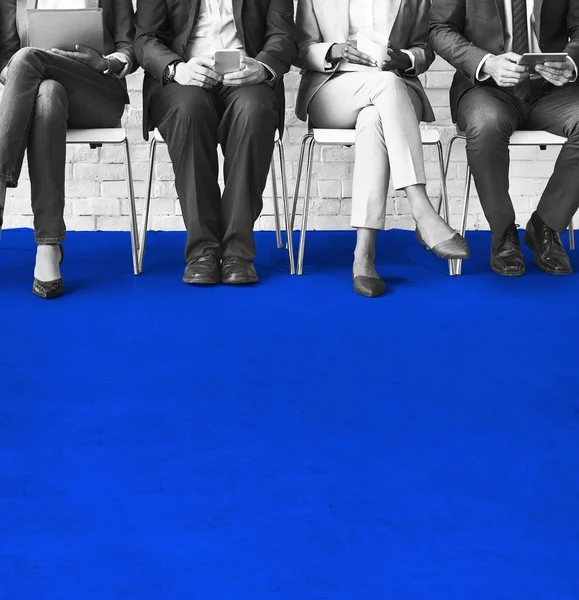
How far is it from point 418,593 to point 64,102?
6.60ft

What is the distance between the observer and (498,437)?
4.92ft

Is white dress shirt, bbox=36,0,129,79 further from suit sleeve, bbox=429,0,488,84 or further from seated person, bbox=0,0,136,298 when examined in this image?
suit sleeve, bbox=429,0,488,84

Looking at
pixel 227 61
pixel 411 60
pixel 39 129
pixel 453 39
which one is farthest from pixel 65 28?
pixel 453 39

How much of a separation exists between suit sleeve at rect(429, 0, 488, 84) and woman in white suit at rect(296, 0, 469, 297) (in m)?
0.04

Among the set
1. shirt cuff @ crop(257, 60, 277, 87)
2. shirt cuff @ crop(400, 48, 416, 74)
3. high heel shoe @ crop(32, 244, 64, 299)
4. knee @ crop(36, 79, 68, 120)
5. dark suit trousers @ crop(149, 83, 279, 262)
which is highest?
shirt cuff @ crop(400, 48, 416, 74)

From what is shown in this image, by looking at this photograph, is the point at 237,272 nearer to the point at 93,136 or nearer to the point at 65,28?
the point at 93,136

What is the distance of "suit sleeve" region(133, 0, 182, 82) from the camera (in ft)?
9.02

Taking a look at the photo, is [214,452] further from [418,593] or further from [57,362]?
[57,362]

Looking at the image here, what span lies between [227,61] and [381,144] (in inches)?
21.6

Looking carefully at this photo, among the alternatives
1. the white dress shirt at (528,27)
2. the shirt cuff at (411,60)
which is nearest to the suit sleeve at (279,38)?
the shirt cuff at (411,60)

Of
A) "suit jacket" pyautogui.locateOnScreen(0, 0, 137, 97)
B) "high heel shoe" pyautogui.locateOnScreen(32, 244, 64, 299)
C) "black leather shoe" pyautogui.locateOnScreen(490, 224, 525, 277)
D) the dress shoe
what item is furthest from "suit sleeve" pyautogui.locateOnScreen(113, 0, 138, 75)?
"black leather shoe" pyautogui.locateOnScreen(490, 224, 525, 277)

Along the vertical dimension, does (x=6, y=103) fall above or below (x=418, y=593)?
above

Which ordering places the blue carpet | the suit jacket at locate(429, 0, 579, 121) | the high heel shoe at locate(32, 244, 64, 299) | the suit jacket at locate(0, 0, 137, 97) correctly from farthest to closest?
the suit jacket at locate(429, 0, 579, 121), the suit jacket at locate(0, 0, 137, 97), the high heel shoe at locate(32, 244, 64, 299), the blue carpet

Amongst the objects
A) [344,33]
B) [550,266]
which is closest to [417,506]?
[550,266]
